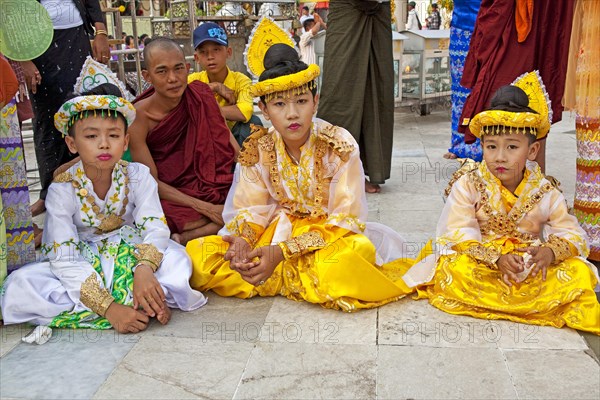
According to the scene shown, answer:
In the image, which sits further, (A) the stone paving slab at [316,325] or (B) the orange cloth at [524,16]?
(B) the orange cloth at [524,16]

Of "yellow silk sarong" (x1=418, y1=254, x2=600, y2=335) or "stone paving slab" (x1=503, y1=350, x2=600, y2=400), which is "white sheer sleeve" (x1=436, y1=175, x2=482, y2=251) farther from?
"stone paving slab" (x1=503, y1=350, x2=600, y2=400)

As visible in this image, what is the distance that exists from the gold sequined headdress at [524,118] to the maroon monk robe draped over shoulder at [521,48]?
719mm

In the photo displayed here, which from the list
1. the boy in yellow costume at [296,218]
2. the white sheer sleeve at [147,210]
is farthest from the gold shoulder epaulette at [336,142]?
the white sheer sleeve at [147,210]

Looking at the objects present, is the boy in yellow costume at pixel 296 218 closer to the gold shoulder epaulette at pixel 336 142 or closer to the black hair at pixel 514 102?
the gold shoulder epaulette at pixel 336 142

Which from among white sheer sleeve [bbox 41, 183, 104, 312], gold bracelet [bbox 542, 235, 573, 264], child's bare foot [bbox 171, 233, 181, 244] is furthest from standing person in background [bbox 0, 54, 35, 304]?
gold bracelet [bbox 542, 235, 573, 264]

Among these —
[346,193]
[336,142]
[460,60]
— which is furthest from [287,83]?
[460,60]

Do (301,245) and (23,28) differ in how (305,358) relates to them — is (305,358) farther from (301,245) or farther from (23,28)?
(23,28)

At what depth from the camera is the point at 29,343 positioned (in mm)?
2467

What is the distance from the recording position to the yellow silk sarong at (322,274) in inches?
104

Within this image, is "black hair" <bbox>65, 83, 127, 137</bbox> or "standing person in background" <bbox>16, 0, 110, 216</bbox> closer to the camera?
"black hair" <bbox>65, 83, 127, 137</bbox>

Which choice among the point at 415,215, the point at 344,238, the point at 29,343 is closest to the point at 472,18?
the point at 415,215

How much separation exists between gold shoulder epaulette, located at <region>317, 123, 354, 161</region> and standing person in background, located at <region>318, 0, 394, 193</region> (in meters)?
1.44

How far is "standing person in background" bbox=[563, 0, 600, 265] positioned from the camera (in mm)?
2900

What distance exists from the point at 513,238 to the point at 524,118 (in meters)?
0.53
